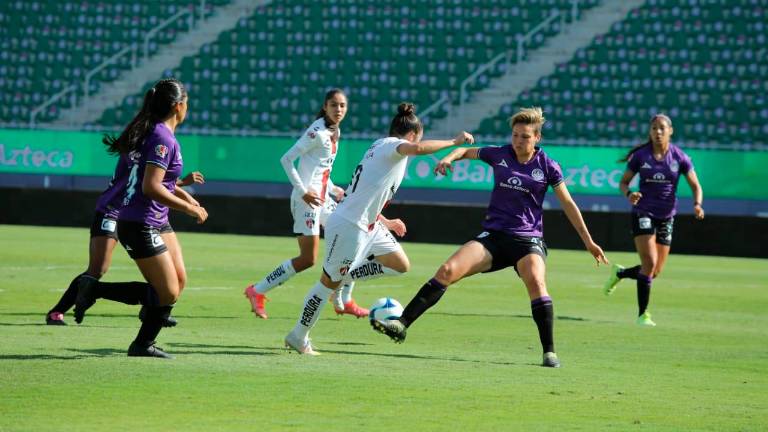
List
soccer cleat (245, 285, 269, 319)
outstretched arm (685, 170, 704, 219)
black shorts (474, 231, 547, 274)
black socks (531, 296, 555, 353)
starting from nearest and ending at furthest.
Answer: black socks (531, 296, 555, 353) < black shorts (474, 231, 547, 274) < soccer cleat (245, 285, 269, 319) < outstretched arm (685, 170, 704, 219)

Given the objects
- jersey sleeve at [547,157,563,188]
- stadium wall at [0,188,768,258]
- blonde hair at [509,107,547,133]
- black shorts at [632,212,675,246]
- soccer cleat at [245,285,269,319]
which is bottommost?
stadium wall at [0,188,768,258]

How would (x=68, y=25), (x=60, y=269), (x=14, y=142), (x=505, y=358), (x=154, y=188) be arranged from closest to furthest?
(x=154, y=188), (x=505, y=358), (x=60, y=269), (x=14, y=142), (x=68, y=25)

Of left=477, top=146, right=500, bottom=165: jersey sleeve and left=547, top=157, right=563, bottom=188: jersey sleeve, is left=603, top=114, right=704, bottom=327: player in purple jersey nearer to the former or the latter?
left=547, top=157, right=563, bottom=188: jersey sleeve

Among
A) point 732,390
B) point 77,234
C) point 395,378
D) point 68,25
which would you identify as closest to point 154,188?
point 395,378

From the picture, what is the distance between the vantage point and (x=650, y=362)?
10.5 m

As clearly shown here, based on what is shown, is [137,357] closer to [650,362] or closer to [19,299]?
[650,362]

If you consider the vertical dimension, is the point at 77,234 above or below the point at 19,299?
below

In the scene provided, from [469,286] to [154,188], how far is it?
1013 centimetres

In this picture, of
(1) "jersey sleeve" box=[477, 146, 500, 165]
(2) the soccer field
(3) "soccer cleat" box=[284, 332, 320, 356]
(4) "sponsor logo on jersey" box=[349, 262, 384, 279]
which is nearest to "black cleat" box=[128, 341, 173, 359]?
(2) the soccer field

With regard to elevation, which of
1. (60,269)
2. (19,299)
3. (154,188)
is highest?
(154,188)

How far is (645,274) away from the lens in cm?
1438

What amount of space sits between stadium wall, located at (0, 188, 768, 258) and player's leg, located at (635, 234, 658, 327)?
13943mm

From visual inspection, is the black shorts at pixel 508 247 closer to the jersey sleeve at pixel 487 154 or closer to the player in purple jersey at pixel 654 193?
the jersey sleeve at pixel 487 154

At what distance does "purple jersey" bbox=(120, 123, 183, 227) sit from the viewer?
8.77m
